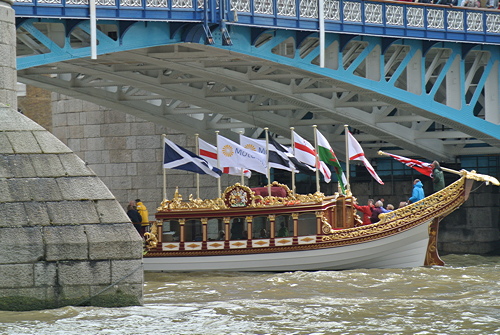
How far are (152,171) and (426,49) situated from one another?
10.3m

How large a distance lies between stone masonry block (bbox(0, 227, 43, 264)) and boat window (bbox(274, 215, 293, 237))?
11.2 m

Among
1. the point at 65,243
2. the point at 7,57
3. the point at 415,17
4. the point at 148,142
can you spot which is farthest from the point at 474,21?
the point at 65,243

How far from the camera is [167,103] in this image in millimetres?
36219

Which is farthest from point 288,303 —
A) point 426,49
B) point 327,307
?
point 426,49

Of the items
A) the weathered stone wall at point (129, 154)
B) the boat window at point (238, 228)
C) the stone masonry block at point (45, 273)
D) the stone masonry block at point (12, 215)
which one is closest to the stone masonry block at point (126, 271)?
the stone masonry block at point (45, 273)

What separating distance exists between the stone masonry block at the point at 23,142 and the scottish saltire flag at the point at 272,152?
34.3 feet

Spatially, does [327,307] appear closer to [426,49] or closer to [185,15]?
[185,15]

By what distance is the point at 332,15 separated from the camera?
88.7ft

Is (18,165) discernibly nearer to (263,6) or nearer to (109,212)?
(109,212)

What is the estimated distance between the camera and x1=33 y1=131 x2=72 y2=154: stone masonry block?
603 inches

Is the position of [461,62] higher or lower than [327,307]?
higher

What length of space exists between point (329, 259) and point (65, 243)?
1152 cm

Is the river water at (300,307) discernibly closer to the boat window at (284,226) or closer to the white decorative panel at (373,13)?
the boat window at (284,226)

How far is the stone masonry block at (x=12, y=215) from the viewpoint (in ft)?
48.6
